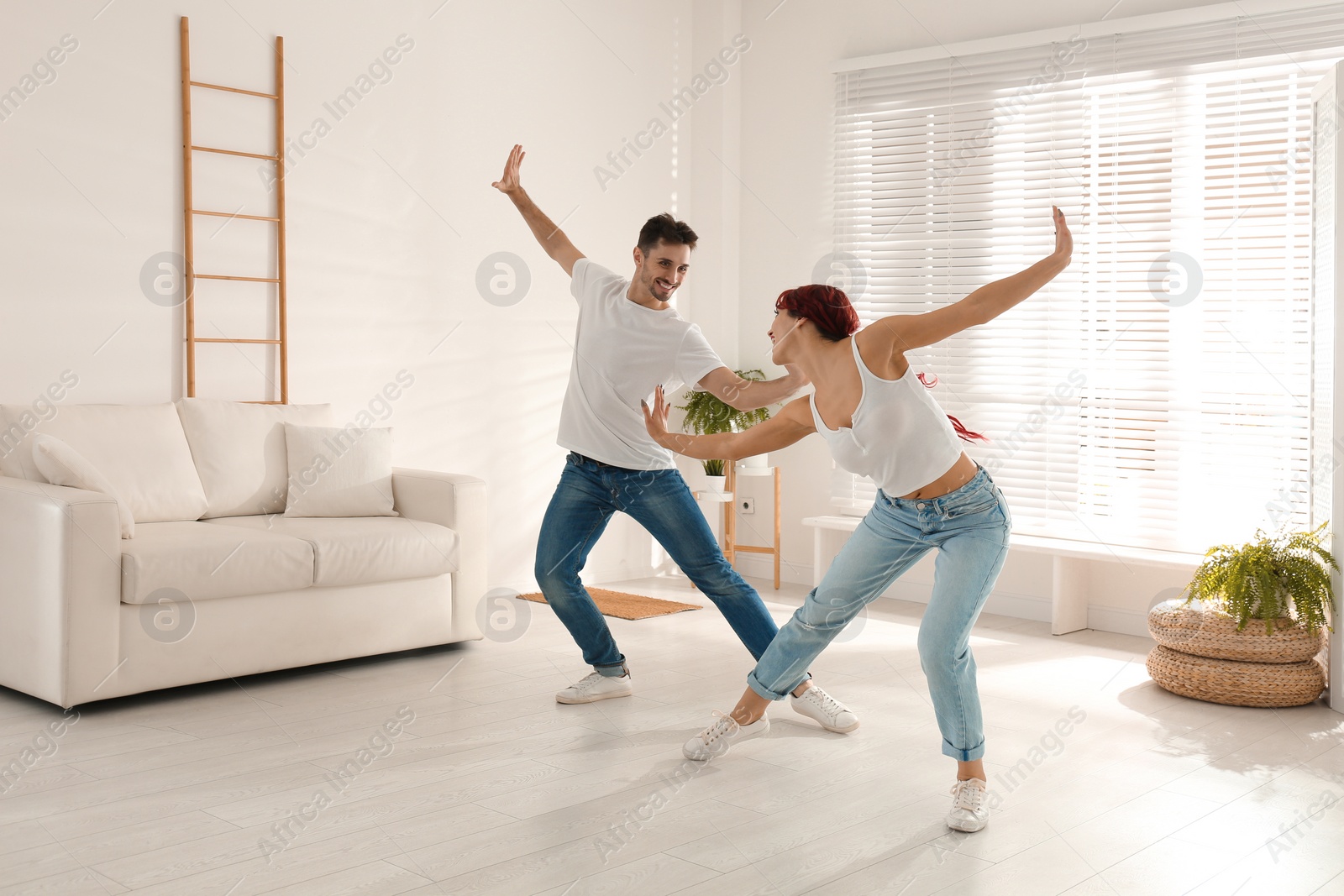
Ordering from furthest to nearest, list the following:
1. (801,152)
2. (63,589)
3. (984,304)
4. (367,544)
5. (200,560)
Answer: (801,152) → (367,544) → (200,560) → (63,589) → (984,304)

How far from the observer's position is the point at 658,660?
172 inches

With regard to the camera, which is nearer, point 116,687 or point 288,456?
point 116,687

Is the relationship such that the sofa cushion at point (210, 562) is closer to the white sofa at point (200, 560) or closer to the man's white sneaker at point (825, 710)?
the white sofa at point (200, 560)

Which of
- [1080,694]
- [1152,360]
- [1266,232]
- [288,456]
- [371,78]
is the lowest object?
[1080,694]

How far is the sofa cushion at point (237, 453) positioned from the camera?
4324 mm

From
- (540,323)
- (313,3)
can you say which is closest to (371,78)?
(313,3)

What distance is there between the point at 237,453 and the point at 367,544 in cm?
72

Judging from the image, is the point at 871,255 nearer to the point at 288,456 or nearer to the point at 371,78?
the point at 371,78

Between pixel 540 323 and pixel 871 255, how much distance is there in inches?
67.4

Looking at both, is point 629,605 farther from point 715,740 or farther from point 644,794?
point 644,794

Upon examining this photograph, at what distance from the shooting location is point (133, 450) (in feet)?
13.5

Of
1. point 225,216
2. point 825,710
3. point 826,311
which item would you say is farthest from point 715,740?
point 225,216

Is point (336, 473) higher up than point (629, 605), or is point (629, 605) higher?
point (336, 473)

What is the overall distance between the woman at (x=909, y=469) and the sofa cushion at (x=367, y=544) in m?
1.72
